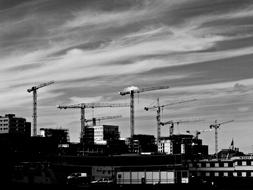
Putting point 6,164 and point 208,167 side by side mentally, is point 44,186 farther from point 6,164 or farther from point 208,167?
point 208,167

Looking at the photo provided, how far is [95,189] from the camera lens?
380 feet

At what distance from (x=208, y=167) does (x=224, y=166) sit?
24.6 feet

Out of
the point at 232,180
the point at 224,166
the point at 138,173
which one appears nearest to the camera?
the point at 138,173

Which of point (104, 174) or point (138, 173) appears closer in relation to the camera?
point (138, 173)

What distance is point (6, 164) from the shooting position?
141 meters

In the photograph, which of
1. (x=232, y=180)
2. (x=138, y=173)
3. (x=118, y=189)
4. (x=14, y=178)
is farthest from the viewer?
(x=232, y=180)

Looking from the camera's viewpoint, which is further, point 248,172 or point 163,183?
point 248,172

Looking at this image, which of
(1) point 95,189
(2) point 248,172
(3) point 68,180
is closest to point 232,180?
(2) point 248,172

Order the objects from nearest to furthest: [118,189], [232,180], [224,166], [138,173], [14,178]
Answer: [118,189] → [14,178] → [138,173] → [232,180] → [224,166]

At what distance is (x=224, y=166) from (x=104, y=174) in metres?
47.6

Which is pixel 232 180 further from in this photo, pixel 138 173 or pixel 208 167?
pixel 138 173

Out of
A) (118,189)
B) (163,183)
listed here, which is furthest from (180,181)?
(118,189)

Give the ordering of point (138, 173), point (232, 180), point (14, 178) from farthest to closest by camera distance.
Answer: point (232, 180), point (138, 173), point (14, 178)

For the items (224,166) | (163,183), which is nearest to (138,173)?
(163,183)
